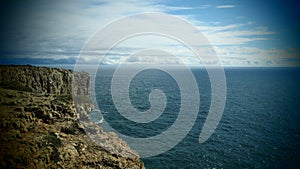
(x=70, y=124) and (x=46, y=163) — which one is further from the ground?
(x=70, y=124)

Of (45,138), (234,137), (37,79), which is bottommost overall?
(234,137)

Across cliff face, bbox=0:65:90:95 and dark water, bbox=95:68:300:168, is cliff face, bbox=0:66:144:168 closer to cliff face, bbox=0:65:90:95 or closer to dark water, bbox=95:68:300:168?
cliff face, bbox=0:65:90:95

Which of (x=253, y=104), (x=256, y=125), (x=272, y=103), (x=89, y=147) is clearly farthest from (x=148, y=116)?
(x=272, y=103)

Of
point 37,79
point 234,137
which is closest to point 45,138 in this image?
point 37,79

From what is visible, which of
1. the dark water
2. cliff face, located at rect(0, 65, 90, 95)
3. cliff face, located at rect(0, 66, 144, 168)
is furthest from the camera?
cliff face, located at rect(0, 65, 90, 95)

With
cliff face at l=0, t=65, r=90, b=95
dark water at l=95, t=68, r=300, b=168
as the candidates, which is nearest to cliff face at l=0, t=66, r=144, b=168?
cliff face at l=0, t=65, r=90, b=95

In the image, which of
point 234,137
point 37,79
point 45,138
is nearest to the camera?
A: point 45,138

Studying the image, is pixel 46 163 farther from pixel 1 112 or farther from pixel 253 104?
pixel 253 104

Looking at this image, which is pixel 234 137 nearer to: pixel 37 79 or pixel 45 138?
pixel 45 138

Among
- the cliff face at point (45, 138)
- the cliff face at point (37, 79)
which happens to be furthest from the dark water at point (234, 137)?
the cliff face at point (37, 79)

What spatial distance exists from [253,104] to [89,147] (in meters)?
88.5

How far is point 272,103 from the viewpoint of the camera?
10150cm

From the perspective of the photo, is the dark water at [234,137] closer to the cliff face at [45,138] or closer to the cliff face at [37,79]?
the cliff face at [45,138]

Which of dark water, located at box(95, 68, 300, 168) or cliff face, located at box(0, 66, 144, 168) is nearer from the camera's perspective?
cliff face, located at box(0, 66, 144, 168)
